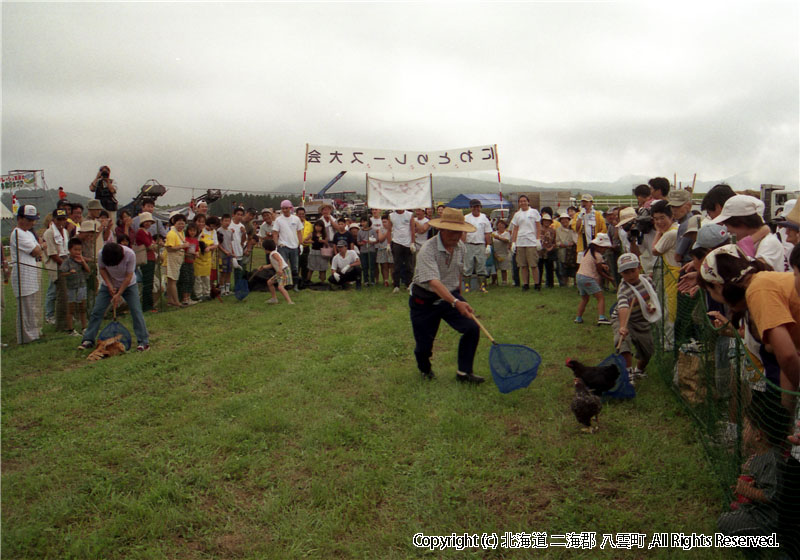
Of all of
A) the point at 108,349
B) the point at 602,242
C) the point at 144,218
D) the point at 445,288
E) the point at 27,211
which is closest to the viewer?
the point at 445,288

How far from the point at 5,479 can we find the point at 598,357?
21.0ft

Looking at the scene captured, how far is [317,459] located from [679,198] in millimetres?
5145

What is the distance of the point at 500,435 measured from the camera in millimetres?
4812

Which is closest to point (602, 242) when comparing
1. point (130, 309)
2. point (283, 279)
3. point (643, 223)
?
point (643, 223)

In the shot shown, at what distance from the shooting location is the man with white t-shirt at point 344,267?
44.0ft

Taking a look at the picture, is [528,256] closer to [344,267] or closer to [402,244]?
[402,244]

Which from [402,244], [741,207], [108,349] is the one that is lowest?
[108,349]

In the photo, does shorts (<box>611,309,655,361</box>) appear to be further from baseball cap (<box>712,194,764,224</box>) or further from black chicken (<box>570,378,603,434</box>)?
baseball cap (<box>712,194,764,224</box>)

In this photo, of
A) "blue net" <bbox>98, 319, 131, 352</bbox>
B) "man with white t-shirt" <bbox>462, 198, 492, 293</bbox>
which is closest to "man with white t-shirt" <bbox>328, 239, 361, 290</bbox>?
"man with white t-shirt" <bbox>462, 198, 492, 293</bbox>

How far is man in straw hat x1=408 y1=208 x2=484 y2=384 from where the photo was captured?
5.95 meters

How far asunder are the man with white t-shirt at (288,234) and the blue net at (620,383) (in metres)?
8.83

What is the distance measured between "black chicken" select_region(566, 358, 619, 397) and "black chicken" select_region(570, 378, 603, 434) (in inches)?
6.6

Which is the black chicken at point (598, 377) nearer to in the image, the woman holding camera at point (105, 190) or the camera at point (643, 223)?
the camera at point (643, 223)

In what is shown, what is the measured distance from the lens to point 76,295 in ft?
30.4
